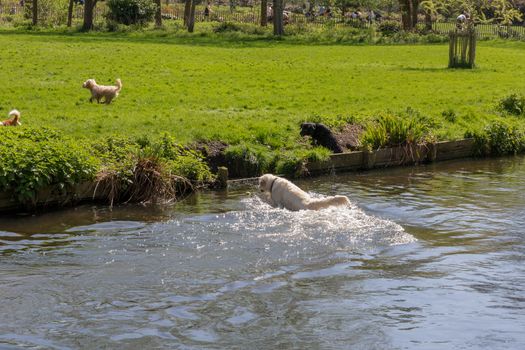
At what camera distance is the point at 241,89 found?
26234 millimetres

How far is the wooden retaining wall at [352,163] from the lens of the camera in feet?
49.1

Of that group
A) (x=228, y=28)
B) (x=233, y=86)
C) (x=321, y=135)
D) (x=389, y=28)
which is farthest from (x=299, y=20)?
(x=321, y=135)

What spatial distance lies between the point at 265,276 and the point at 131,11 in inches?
1738

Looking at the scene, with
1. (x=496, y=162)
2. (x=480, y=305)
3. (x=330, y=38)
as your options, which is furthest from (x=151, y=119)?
(x=330, y=38)

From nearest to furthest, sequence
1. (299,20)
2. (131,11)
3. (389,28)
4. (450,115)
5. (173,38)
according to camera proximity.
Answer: (450,115)
(173,38)
(131,11)
(389,28)
(299,20)

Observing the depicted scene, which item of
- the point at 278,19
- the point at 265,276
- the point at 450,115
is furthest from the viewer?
the point at 278,19

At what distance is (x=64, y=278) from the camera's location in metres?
11.3

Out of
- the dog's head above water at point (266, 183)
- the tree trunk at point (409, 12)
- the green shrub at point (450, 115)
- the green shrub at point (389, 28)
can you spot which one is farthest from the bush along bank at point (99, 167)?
the tree trunk at point (409, 12)

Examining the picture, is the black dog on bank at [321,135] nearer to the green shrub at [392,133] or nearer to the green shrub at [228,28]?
the green shrub at [392,133]

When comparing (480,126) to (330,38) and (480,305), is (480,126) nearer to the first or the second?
(480,305)

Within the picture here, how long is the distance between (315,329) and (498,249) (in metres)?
4.11

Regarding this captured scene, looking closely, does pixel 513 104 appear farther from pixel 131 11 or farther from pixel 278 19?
pixel 131 11

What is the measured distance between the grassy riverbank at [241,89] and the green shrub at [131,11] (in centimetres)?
1072

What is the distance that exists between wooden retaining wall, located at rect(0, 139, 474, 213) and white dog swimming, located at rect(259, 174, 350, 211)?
1946mm
